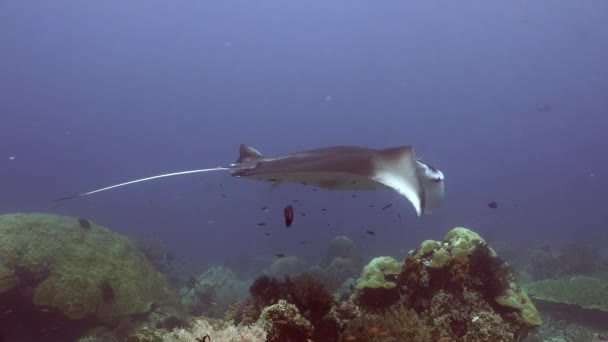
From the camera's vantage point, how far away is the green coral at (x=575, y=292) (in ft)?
37.6

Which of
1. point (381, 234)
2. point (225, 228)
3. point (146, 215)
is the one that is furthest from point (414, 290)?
point (146, 215)

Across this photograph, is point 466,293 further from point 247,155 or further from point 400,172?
point 247,155

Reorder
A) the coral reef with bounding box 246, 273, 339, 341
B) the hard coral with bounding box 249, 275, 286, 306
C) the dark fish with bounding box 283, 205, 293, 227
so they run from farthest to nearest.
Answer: the hard coral with bounding box 249, 275, 286, 306 → the dark fish with bounding box 283, 205, 293, 227 → the coral reef with bounding box 246, 273, 339, 341

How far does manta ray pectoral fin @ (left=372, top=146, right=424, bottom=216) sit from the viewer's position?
15.0 feet

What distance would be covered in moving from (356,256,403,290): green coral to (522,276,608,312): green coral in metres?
6.39

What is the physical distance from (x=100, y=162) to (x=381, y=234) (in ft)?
454

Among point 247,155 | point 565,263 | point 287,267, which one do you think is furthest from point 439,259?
point 565,263

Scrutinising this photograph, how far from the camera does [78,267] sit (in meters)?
11.5

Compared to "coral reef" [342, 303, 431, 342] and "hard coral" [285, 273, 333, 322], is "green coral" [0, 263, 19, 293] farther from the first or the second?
"coral reef" [342, 303, 431, 342]

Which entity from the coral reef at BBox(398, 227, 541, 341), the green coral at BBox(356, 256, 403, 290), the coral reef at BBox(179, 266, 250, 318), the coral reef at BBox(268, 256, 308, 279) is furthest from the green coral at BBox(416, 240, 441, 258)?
the coral reef at BBox(268, 256, 308, 279)

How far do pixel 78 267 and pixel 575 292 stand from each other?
15.3 m

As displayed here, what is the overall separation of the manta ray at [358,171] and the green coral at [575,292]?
8.32 m

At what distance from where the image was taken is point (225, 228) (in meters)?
80.2

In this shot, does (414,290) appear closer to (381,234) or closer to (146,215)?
(381,234)
